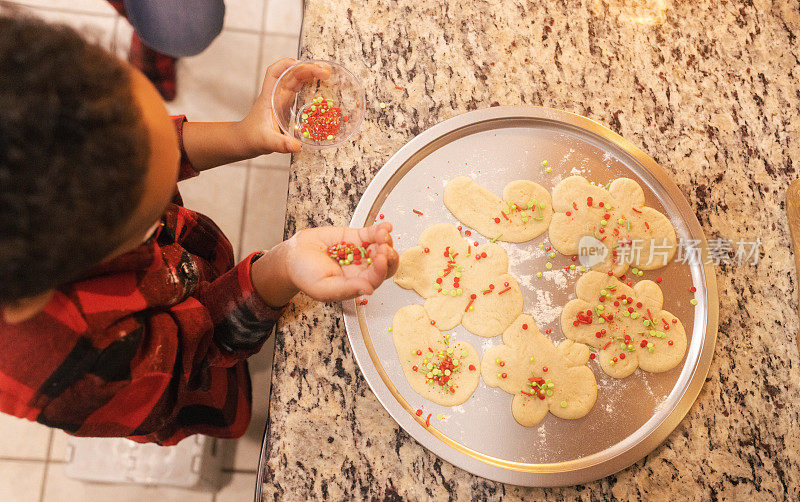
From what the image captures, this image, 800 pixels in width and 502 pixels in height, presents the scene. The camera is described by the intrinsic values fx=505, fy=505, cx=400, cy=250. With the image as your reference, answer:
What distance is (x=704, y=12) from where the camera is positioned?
105cm

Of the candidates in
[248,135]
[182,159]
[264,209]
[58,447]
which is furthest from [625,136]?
[58,447]

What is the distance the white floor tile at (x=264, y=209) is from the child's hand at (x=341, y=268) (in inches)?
34.9

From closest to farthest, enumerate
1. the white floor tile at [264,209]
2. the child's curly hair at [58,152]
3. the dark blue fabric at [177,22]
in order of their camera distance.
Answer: the child's curly hair at [58,152], the dark blue fabric at [177,22], the white floor tile at [264,209]

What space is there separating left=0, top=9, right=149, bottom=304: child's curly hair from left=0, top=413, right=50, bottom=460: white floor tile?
1302mm

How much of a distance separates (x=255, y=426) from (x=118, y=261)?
0.99 m

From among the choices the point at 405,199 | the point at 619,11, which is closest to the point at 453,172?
the point at 405,199

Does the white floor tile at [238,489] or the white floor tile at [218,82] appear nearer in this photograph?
the white floor tile at [238,489]

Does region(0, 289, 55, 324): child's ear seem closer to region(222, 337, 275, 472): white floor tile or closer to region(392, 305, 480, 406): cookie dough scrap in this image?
region(392, 305, 480, 406): cookie dough scrap

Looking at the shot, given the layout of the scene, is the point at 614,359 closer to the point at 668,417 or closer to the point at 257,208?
the point at 668,417

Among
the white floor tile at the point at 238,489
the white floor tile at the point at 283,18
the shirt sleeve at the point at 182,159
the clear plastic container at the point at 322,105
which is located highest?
the clear plastic container at the point at 322,105

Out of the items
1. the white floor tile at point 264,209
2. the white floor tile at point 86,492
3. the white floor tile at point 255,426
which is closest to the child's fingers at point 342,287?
the white floor tile at point 255,426

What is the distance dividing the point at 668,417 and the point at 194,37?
141cm

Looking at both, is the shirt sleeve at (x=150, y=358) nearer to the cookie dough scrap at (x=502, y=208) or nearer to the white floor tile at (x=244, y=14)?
the cookie dough scrap at (x=502, y=208)

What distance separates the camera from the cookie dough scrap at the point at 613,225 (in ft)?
2.98
